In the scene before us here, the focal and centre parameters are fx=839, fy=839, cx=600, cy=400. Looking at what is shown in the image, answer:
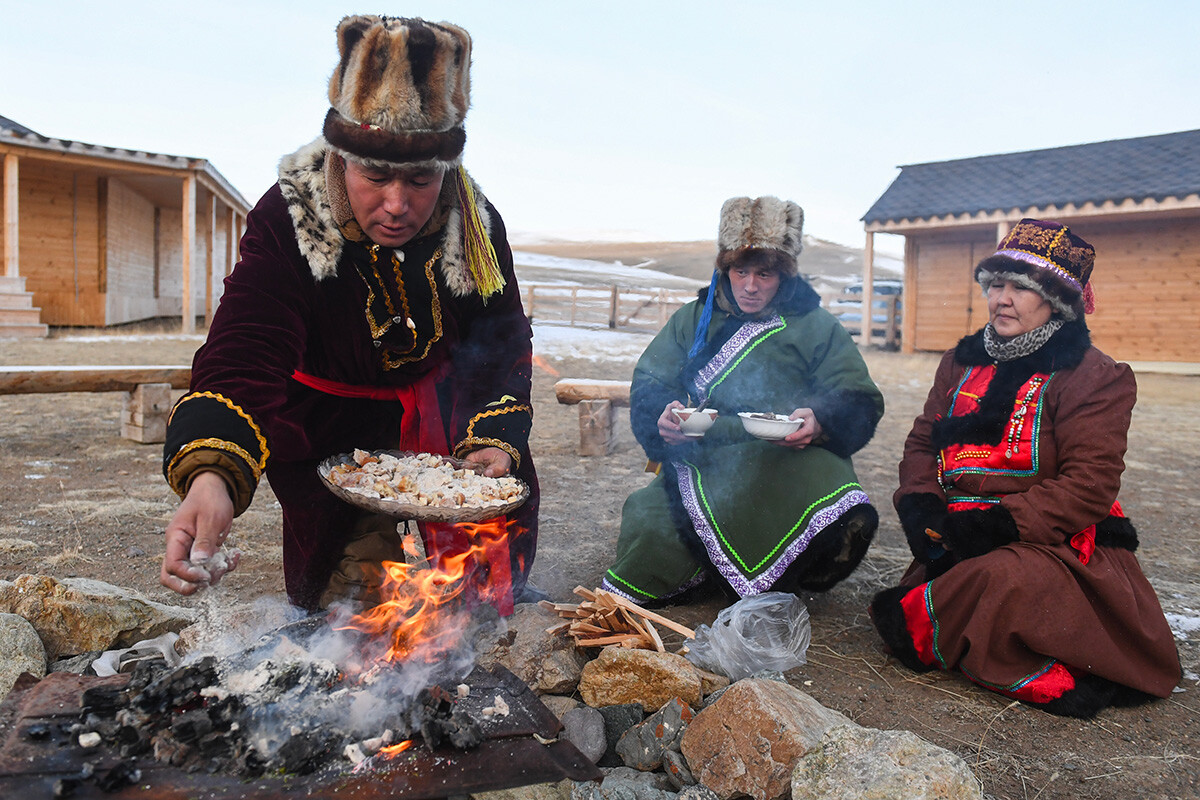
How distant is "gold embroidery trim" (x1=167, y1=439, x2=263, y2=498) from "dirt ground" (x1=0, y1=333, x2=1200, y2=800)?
1.60 meters

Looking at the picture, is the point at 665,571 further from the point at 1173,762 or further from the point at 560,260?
the point at 560,260

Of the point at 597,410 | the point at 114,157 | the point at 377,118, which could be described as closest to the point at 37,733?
the point at 377,118

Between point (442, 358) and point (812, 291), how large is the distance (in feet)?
5.40

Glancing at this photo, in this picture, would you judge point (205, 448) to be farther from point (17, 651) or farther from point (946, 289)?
point (946, 289)

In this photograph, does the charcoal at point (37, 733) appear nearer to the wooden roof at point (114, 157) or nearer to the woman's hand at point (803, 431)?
the woman's hand at point (803, 431)

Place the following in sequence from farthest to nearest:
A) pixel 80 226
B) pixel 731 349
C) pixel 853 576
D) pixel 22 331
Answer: pixel 80 226 → pixel 22 331 → pixel 853 576 → pixel 731 349

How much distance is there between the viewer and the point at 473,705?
6.16 ft

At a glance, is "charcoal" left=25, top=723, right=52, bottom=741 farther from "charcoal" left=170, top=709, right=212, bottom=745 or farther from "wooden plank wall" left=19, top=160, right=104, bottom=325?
"wooden plank wall" left=19, top=160, right=104, bottom=325

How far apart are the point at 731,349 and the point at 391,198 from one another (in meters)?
1.75

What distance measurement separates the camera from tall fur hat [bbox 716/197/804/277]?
11.1ft

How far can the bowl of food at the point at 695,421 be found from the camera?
3.29m

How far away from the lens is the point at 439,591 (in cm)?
244

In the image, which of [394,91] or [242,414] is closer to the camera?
[242,414]

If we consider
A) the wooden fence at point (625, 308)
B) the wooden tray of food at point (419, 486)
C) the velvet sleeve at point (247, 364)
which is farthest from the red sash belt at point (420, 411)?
the wooden fence at point (625, 308)
